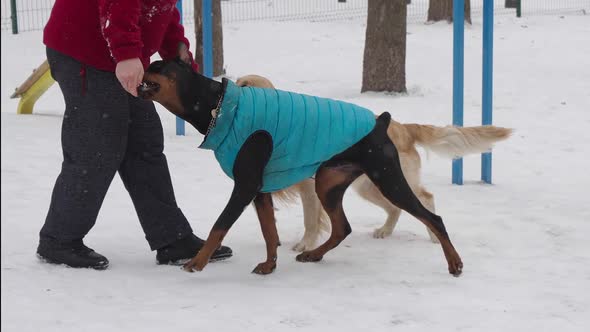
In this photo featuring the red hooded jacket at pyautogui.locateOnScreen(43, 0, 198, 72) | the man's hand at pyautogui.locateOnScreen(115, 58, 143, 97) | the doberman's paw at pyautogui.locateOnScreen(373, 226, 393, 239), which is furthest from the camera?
the doberman's paw at pyautogui.locateOnScreen(373, 226, 393, 239)

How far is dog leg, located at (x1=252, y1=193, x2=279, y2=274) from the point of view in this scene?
3.89 meters

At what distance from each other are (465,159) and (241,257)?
306 centimetres

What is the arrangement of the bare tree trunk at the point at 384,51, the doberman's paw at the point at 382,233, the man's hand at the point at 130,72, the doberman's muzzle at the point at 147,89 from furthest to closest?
1. the bare tree trunk at the point at 384,51
2. the doberman's paw at the point at 382,233
3. the doberman's muzzle at the point at 147,89
4. the man's hand at the point at 130,72

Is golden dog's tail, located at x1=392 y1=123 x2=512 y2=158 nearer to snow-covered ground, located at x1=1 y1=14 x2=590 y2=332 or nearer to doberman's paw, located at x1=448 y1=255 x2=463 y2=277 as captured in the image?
snow-covered ground, located at x1=1 y1=14 x2=590 y2=332

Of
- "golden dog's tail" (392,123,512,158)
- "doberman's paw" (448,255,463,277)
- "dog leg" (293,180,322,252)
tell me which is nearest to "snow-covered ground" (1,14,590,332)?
"doberman's paw" (448,255,463,277)

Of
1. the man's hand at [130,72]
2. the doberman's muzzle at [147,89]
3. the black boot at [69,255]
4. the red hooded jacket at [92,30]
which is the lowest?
the black boot at [69,255]

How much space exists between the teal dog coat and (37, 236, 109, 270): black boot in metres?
0.72

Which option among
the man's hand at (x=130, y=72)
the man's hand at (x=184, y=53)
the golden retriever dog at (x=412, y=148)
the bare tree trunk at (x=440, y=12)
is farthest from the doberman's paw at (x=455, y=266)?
the bare tree trunk at (x=440, y=12)

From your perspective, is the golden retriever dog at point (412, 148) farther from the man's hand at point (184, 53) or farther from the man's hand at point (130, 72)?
the man's hand at point (130, 72)

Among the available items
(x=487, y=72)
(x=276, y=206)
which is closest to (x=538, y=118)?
(x=487, y=72)

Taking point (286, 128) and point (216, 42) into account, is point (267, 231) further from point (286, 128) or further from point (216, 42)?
point (216, 42)

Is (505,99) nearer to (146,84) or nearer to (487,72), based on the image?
(487,72)

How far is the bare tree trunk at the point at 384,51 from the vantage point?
9.71 m

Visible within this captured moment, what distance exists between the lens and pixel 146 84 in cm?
350
